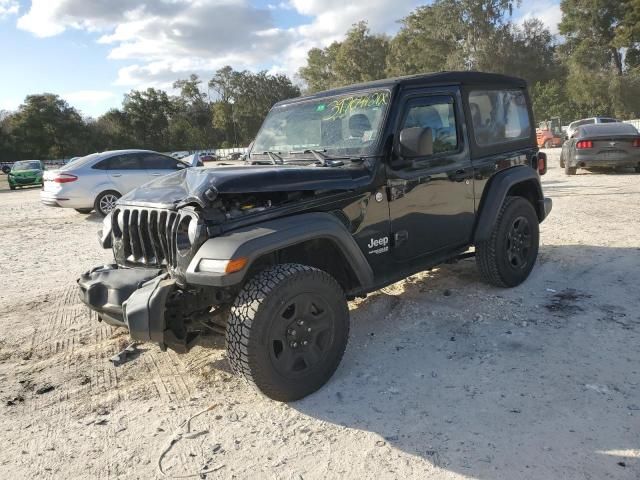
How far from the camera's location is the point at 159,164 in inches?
479

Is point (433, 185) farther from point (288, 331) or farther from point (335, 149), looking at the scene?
point (288, 331)

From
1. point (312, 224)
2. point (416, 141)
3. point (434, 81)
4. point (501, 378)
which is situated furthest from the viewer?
point (434, 81)

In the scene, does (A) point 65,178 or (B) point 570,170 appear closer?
(A) point 65,178

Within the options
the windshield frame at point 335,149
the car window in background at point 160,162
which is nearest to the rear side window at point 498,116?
the windshield frame at point 335,149

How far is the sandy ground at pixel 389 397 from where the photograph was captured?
2.63 meters

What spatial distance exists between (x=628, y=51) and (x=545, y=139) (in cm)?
2454

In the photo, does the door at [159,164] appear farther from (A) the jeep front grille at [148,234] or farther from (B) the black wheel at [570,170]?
(B) the black wheel at [570,170]

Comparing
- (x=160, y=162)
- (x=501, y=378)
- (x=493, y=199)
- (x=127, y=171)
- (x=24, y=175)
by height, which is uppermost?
(x=24, y=175)

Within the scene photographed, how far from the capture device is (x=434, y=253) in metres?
4.30

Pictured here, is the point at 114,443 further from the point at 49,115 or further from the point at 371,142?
the point at 49,115

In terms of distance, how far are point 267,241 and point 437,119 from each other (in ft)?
6.78

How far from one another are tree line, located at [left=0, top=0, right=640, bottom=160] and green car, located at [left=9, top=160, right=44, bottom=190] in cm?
3110

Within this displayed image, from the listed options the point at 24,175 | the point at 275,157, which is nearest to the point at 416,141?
the point at 275,157

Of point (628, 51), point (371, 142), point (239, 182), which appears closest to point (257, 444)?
point (239, 182)
